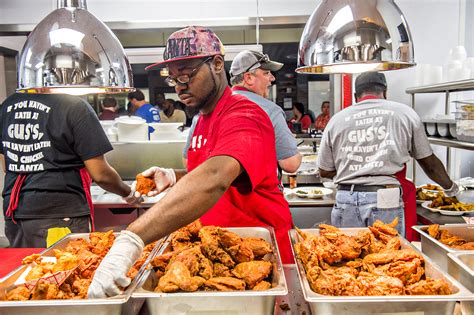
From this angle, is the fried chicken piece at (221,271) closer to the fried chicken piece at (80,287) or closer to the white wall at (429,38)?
the fried chicken piece at (80,287)

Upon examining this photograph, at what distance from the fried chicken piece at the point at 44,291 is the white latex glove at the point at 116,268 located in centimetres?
10

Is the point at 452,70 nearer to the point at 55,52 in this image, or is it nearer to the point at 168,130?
the point at 168,130

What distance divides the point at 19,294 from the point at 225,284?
556 mm

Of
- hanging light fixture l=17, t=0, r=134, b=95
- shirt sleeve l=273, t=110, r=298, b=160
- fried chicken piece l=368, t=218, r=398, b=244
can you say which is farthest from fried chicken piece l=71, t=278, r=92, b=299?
shirt sleeve l=273, t=110, r=298, b=160

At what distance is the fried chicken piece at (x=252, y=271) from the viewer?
1.21 metres

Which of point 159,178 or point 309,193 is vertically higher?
point 159,178

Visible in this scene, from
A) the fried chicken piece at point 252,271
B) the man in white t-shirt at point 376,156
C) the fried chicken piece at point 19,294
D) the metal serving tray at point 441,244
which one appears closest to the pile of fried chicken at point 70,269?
the fried chicken piece at point 19,294

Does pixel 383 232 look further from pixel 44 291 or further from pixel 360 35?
pixel 44 291

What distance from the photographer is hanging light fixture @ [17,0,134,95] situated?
130 cm

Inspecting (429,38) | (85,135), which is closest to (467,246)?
(85,135)

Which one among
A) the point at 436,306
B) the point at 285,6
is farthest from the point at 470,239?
the point at 285,6

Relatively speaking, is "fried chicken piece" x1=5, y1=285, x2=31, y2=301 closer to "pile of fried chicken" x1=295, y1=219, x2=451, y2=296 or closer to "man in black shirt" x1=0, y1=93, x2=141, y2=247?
"pile of fried chicken" x1=295, y1=219, x2=451, y2=296

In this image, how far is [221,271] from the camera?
1.27 m

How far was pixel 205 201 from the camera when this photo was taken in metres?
1.38
